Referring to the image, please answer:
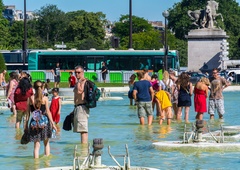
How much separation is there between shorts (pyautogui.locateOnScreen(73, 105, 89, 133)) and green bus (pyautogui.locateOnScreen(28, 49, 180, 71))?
51.0m

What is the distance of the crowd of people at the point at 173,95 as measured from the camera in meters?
24.7

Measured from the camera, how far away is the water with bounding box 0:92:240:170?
1669cm

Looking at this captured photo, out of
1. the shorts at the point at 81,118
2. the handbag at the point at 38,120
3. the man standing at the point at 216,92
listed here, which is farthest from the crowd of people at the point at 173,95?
the handbag at the point at 38,120

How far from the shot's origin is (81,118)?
19.1 meters

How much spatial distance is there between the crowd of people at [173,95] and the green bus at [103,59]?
1610 inches

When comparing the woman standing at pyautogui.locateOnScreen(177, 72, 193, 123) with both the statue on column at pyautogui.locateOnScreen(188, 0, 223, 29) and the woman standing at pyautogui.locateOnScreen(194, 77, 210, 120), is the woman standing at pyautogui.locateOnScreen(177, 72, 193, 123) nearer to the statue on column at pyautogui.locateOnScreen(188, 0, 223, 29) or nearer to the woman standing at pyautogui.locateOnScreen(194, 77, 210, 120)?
the woman standing at pyautogui.locateOnScreen(194, 77, 210, 120)

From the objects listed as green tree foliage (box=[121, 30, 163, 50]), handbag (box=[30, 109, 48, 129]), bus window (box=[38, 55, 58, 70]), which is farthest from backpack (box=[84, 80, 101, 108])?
green tree foliage (box=[121, 30, 163, 50])

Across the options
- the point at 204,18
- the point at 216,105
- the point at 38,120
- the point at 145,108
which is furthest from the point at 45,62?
the point at 38,120

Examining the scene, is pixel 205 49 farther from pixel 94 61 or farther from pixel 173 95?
pixel 173 95

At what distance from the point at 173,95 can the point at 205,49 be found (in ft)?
145

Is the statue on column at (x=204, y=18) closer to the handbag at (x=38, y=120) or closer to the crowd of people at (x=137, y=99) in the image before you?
the crowd of people at (x=137, y=99)

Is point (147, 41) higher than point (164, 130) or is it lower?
higher

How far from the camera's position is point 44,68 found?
7131 cm

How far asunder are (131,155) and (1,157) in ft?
7.82
